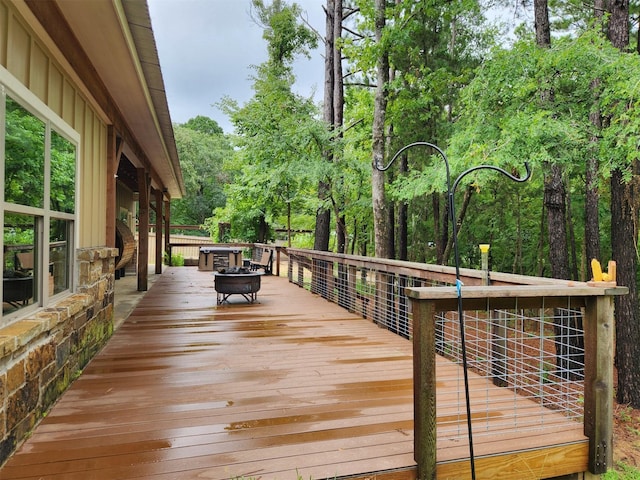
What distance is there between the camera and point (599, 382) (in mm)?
2248

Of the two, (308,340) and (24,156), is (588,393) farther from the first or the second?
(24,156)

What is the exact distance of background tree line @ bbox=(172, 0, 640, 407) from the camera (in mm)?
4801

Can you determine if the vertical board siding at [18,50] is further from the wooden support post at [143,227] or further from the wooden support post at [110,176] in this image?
the wooden support post at [143,227]

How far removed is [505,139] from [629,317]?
326cm

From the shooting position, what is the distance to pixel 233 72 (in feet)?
115

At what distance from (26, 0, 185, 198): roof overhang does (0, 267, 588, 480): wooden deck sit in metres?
2.45

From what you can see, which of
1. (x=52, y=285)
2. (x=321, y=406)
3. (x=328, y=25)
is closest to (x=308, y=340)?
(x=321, y=406)

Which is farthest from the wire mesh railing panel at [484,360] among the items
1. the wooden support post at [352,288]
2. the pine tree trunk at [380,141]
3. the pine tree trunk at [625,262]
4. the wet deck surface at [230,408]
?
the pine tree trunk at [625,262]

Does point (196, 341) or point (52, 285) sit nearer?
point (52, 285)

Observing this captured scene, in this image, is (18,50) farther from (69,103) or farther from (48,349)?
(48,349)

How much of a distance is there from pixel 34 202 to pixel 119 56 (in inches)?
57.6

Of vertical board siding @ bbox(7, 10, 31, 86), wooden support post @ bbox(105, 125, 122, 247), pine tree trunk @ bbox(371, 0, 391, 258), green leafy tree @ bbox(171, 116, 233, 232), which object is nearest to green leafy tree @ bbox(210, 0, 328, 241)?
pine tree trunk @ bbox(371, 0, 391, 258)

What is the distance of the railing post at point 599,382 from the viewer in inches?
88.3

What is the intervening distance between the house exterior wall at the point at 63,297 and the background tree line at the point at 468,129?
3.97m
